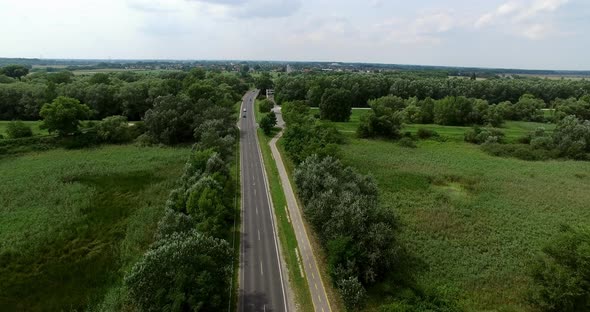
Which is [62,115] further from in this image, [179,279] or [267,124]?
[179,279]

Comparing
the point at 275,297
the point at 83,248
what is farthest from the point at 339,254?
the point at 83,248

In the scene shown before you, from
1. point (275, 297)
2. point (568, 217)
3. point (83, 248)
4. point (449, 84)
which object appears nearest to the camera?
point (275, 297)

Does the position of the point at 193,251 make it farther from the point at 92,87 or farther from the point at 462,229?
the point at 92,87

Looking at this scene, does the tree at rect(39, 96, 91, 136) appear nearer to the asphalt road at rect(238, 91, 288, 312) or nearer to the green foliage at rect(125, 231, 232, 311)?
the asphalt road at rect(238, 91, 288, 312)

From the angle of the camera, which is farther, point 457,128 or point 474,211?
point 457,128

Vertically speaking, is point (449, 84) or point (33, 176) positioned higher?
point (449, 84)

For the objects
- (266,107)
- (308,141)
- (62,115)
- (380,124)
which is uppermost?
(62,115)

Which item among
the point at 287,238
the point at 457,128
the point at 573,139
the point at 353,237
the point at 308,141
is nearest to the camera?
the point at 353,237

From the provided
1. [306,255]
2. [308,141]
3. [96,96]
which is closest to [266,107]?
[96,96]
